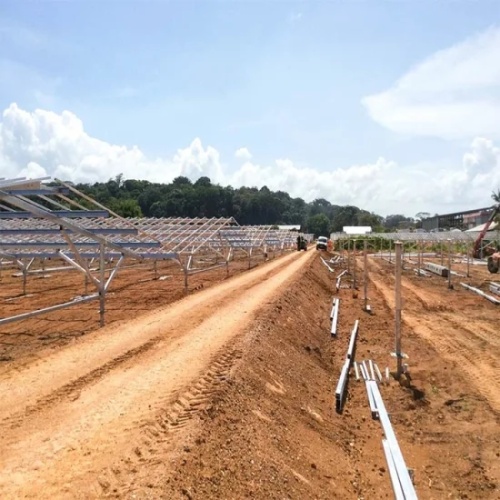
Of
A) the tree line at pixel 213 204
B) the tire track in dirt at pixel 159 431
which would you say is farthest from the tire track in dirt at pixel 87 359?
the tree line at pixel 213 204

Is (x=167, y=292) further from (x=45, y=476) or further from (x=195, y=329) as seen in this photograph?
(x=45, y=476)

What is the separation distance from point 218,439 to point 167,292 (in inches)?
650

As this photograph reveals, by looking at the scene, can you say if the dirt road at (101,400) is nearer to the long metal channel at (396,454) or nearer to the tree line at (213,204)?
the long metal channel at (396,454)

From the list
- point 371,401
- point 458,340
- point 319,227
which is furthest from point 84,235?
point 319,227

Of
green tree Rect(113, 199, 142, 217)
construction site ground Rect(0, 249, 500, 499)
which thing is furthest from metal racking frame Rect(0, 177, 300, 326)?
green tree Rect(113, 199, 142, 217)

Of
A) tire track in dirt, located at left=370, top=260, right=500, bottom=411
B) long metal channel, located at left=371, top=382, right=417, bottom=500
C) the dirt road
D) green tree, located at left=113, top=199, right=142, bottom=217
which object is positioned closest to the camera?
the dirt road

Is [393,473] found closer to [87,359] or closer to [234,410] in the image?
[234,410]

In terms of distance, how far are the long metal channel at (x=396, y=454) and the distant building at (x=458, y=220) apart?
8504cm

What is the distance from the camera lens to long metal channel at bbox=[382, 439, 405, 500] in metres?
5.44

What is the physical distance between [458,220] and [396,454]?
108412mm

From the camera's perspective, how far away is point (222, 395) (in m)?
6.68

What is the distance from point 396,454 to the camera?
6.41 meters

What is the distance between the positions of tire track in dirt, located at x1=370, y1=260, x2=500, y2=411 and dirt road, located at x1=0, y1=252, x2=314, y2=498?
16.7 ft

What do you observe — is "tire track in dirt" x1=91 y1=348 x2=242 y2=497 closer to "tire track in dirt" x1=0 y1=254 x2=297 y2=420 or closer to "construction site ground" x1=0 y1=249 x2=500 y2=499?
"construction site ground" x1=0 y1=249 x2=500 y2=499
